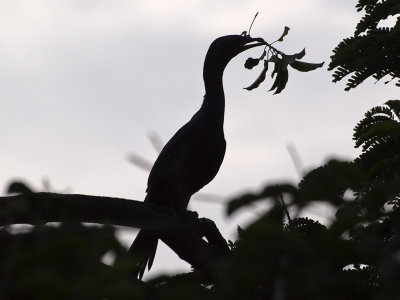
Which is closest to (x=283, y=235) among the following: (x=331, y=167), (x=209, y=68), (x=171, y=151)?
(x=331, y=167)

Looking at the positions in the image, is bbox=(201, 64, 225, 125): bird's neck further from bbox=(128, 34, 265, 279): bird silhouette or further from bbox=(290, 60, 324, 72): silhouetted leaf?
bbox=(290, 60, 324, 72): silhouetted leaf

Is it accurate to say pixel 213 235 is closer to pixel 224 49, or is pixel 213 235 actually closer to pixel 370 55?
pixel 370 55

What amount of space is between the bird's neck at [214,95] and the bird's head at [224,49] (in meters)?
0.05

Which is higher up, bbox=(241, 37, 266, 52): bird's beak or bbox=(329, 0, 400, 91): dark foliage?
bbox=(241, 37, 266, 52): bird's beak

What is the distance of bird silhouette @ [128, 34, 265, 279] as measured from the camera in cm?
664

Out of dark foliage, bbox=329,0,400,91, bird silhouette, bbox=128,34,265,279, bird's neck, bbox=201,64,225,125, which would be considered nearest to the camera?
dark foliage, bbox=329,0,400,91

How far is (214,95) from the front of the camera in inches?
277

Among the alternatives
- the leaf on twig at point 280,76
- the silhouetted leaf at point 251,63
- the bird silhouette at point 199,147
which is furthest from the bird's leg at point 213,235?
the silhouetted leaf at point 251,63

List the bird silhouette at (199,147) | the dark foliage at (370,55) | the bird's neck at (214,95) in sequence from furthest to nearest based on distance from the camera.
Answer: the bird's neck at (214,95), the bird silhouette at (199,147), the dark foliage at (370,55)

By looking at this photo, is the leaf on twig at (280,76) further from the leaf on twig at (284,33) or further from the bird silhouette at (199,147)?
the bird silhouette at (199,147)

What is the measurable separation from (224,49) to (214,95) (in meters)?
0.46

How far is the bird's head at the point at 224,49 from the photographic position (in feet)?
23.1

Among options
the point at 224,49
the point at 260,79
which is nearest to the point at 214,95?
the point at 224,49

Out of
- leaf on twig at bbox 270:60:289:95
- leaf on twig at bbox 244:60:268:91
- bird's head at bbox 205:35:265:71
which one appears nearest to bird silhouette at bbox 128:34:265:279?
bird's head at bbox 205:35:265:71
